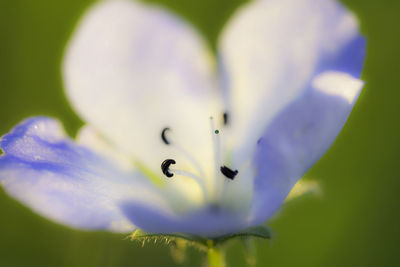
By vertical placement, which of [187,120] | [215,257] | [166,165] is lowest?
[215,257]

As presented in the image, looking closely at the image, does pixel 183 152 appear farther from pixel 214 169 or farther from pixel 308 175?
pixel 308 175

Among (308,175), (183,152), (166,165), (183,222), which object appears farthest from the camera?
(308,175)

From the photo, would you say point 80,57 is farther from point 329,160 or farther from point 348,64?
point 329,160

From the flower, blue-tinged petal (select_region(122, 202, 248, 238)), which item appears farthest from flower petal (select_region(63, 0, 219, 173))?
blue-tinged petal (select_region(122, 202, 248, 238))

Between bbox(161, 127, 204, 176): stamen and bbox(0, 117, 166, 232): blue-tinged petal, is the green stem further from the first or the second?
bbox(161, 127, 204, 176): stamen

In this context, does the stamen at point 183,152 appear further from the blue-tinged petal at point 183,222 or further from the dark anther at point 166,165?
the blue-tinged petal at point 183,222

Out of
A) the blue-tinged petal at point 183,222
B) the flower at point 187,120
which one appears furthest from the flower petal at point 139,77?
the blue-tinged petal at point 183,222

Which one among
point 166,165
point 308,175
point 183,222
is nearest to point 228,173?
point 166,165

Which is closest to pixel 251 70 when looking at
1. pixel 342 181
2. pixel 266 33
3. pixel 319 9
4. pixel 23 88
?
pixel 266 33
